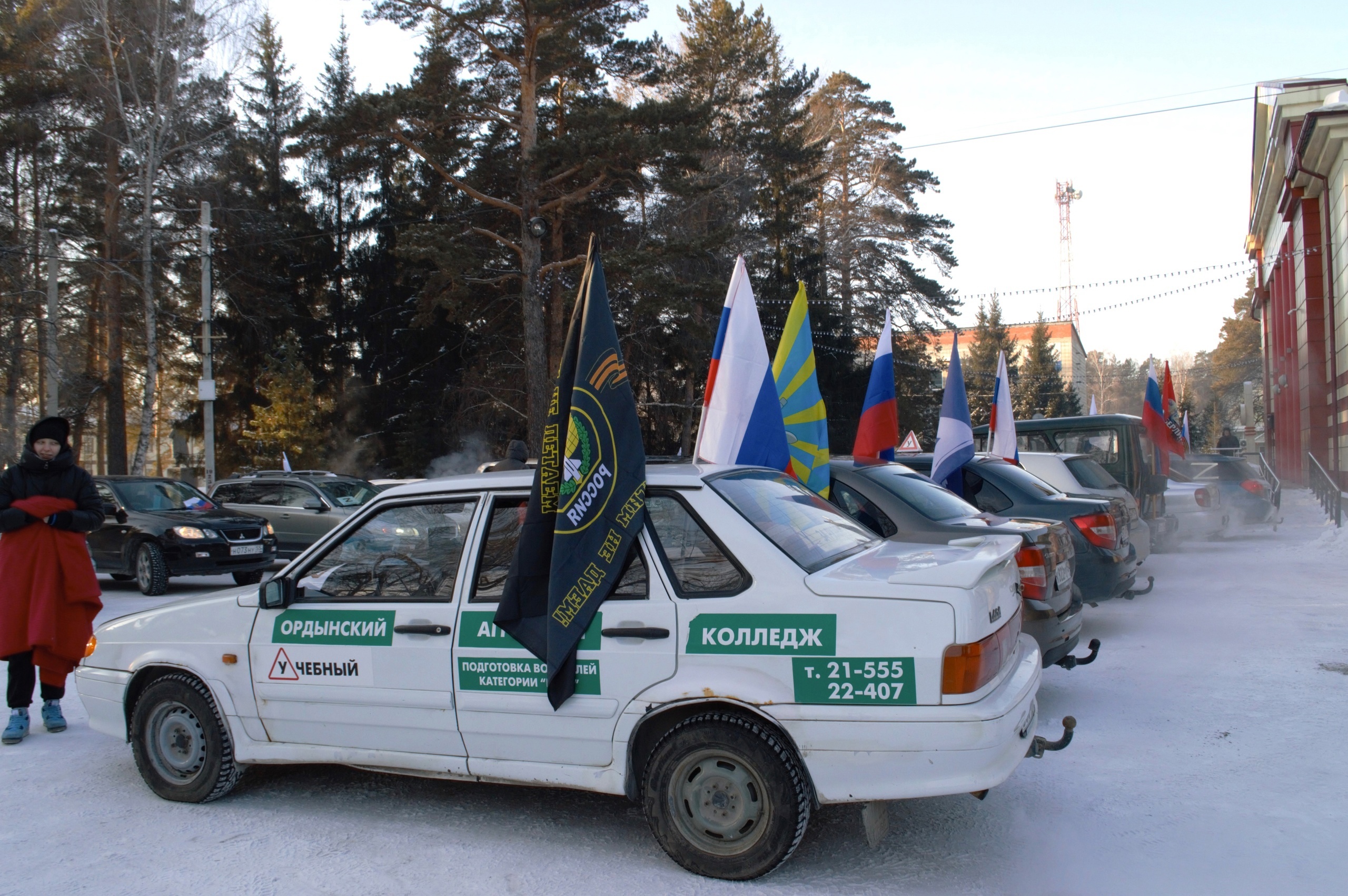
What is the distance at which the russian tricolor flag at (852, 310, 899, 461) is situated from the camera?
8.73 meters

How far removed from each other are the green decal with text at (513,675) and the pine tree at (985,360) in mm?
55181

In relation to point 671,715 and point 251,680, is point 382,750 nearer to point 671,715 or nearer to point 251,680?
point 251,680

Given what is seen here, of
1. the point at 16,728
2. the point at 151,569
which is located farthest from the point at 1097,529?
the point at 151,569

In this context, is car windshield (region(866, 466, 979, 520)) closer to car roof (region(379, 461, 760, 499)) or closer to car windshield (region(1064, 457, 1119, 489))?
car roof (region(379, 461, 760, 499))

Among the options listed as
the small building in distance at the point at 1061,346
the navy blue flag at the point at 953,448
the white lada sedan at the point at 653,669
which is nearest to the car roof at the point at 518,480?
the white lada sedan at the point at 653,669

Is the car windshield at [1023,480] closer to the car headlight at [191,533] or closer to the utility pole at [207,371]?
the car headlight at [191,533]

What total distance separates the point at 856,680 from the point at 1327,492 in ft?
68.8

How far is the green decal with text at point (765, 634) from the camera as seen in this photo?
11.5ft

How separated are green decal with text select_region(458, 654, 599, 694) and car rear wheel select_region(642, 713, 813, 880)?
1.26 ft

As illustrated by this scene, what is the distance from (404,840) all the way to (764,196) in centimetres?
3334

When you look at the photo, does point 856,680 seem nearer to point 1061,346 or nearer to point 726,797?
point 726,797

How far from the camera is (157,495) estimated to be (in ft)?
44.7

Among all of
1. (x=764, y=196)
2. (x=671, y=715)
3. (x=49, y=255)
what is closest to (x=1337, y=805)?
(x=671, y=715)

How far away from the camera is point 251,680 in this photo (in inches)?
173
